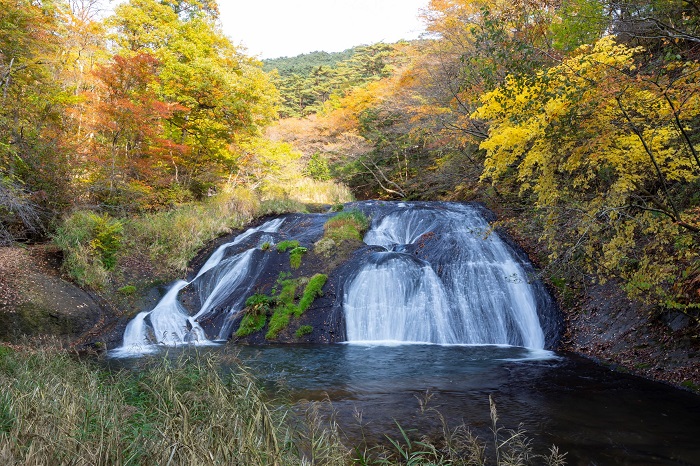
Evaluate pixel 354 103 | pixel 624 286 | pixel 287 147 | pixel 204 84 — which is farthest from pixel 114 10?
pixel 624 286

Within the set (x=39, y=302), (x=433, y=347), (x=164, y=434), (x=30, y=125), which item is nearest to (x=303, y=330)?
(x=433, y=347)

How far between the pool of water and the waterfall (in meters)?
0.77

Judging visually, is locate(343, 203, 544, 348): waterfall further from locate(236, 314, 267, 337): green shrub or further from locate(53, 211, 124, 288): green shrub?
locate(53, 211, 124, 288): green shrub

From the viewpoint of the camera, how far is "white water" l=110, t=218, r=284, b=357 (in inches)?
384

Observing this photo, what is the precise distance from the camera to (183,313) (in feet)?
36.2

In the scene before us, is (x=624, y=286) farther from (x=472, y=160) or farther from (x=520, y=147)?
(x=472, y=160)

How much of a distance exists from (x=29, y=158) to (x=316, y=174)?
15226 mm

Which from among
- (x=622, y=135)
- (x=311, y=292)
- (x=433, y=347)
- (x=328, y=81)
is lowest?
(x=433, y=347)

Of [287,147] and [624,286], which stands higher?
[287,147]

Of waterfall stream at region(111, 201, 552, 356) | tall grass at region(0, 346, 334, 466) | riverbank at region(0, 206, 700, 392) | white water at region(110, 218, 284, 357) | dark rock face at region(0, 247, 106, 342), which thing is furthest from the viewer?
waterfall stream at region(111, 201, 552, 356)

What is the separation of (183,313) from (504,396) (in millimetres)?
7862

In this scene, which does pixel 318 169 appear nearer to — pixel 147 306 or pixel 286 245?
pixel 286 245

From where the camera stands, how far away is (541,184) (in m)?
7.55

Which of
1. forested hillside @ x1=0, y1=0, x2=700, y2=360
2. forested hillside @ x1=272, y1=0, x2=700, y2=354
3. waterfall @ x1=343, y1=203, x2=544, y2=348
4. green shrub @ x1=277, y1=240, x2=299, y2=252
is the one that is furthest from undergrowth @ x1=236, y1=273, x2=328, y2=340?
forested hillside @ x1=272, y1=0, x2=700, y2=354
